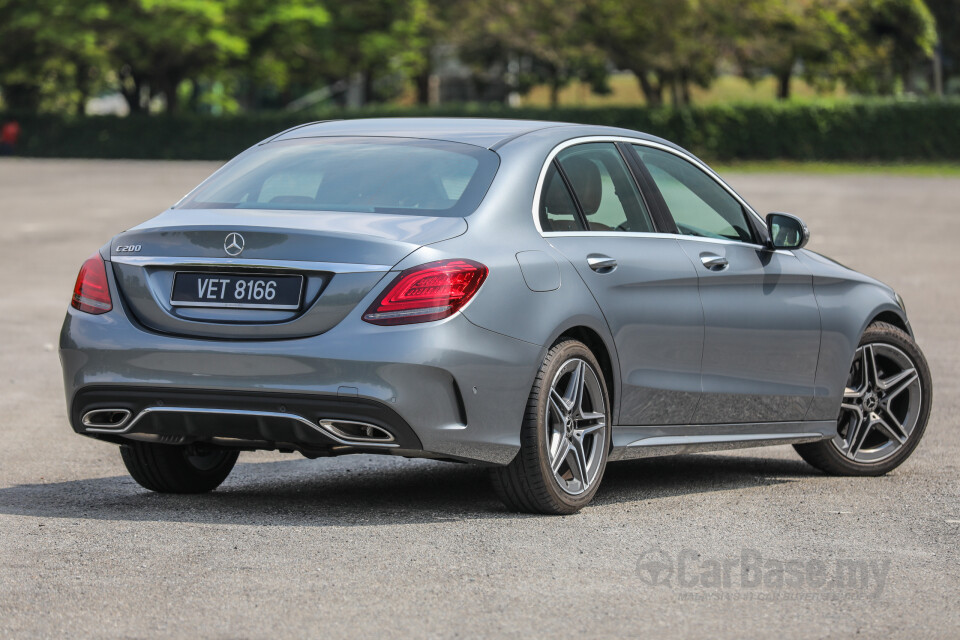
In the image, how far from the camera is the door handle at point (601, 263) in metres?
6.61

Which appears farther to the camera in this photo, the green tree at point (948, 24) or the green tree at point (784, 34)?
the green tree at point (948, 24)

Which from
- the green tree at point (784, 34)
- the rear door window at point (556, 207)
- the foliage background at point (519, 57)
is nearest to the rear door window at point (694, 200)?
the rear door window at point (556, 207)

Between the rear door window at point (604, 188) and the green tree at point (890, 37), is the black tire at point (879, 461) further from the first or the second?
the green tree at point (890, 37)

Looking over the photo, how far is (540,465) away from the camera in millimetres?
6332

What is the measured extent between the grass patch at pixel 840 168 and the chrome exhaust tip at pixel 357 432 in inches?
1804

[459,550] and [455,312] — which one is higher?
[455,312]

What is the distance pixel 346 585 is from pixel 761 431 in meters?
3.05

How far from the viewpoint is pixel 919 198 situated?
123ft

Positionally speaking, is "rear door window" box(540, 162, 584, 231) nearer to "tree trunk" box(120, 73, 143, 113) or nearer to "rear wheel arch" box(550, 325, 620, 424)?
"rear wheel arch" box(550, 325, 620, 424)

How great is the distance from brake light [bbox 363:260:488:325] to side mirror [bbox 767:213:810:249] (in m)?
2.29

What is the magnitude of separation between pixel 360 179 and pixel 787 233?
7.10 ft

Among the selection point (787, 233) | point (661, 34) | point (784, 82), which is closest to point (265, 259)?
point (787, 233)

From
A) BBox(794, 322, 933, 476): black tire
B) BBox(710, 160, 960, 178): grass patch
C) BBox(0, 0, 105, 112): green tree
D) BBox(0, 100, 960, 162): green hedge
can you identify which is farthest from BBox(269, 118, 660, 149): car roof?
BBox(0, 0, 105, 112): green tree

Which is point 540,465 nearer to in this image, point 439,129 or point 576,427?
point 576,427
